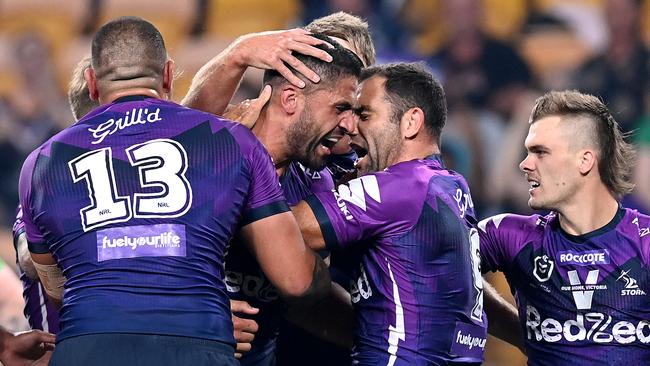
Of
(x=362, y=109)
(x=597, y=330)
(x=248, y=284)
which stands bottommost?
(x=597, y=330)

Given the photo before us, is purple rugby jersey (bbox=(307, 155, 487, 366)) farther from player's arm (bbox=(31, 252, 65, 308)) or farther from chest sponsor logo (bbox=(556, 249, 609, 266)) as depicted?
player's arm (bbox=(31, 252, 65, 308))

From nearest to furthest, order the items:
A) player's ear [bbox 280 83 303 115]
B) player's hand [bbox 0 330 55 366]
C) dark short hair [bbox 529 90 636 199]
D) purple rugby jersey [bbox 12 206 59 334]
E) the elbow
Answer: the elbow, player's hand [bbox 0 330 55 366], player's ear [bbox 280 83 303 115], dark short hair [bbox 529 90 636 199], purple rugby jersey [bbox 12 206 59 334]

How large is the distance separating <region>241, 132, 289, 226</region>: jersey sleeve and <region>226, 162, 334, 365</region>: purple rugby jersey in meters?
0.54

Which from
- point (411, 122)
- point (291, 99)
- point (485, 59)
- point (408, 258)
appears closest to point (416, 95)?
point (411, 122)

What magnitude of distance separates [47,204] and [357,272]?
134 cm

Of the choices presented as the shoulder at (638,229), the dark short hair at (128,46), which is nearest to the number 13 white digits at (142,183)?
the dark short hair at (128,46)

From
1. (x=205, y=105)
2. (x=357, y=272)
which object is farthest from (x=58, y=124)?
(x=357, y=272)

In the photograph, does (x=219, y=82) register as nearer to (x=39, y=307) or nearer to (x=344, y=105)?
(x=344, y=105)

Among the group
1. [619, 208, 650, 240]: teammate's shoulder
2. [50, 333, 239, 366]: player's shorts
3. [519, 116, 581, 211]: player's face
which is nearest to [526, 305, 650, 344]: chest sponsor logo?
[619, 208, 650, 240]: teammate's shoulder

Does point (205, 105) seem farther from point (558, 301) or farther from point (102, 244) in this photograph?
point (558, 301)

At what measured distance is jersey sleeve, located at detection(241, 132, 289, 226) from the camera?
4.04 meters

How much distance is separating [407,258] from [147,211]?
1.10 metres

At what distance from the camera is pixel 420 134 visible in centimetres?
463

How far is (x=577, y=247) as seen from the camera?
4844 mm
